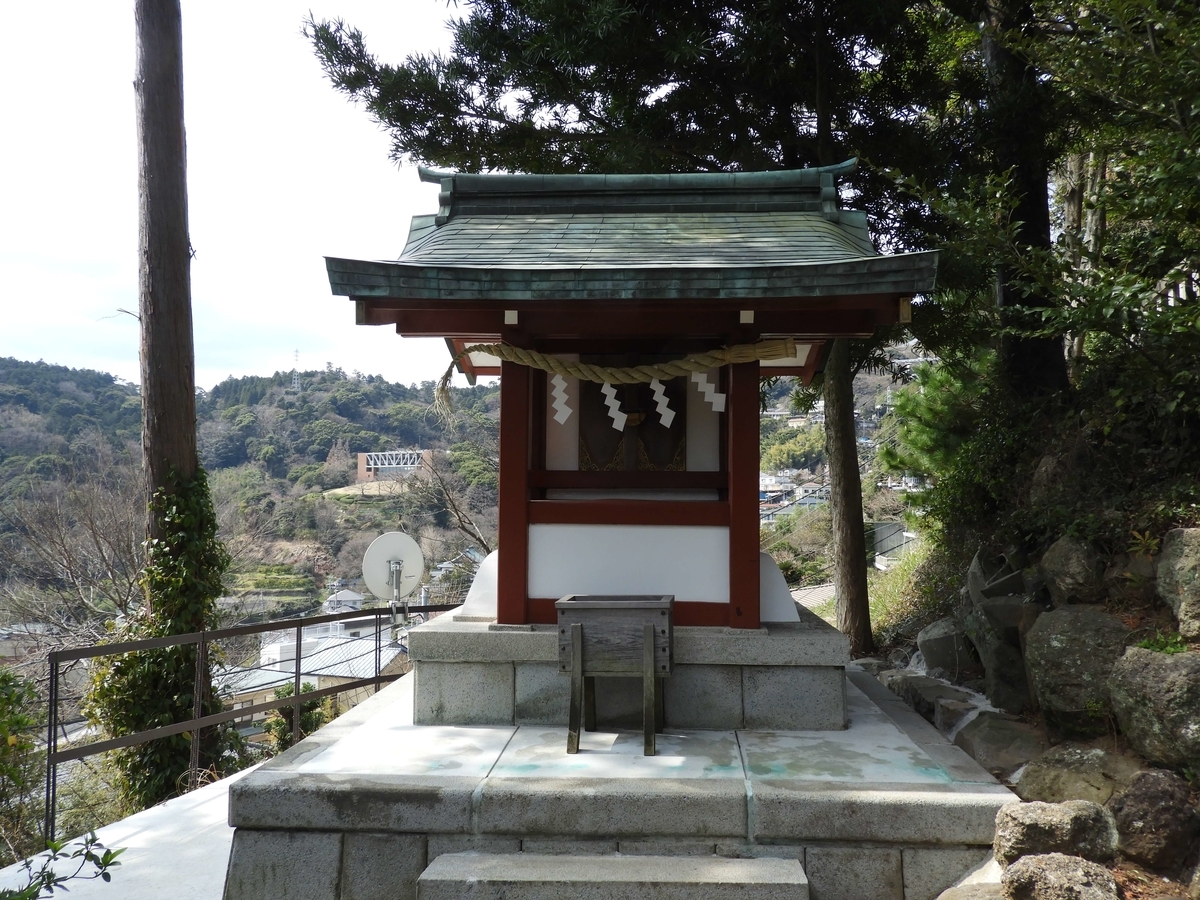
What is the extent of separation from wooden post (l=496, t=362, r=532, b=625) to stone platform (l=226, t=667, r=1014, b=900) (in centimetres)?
104

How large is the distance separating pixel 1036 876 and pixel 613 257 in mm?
3473

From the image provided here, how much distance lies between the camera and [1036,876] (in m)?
2.94

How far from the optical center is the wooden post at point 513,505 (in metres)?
4.73

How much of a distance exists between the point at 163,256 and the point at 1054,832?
7.75 meters

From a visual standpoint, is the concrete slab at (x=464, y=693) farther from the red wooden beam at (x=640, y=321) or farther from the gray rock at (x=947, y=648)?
the gray rock at (x=947, y=648)

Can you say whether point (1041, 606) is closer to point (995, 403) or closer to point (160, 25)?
point (995, 403)

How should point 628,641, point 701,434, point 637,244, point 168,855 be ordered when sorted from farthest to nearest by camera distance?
point 701,434
point 637,244
point 168,855
point 628,641

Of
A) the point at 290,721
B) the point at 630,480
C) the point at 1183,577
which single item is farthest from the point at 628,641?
the point at 290,721

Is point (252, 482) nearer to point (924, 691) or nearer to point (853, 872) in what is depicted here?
point (924, 691)

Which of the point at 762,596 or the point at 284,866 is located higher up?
the point at 762,596

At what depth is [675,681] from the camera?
4.59 meters

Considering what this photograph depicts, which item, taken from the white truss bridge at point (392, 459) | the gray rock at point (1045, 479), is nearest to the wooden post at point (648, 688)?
the gray rock at point (1045, 479)

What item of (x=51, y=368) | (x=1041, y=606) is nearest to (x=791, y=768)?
(x=1041, y=606)

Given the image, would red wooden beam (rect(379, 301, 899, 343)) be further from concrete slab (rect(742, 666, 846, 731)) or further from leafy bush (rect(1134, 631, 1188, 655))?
leafy bush (rect(1134, 631, 1188, 655))
